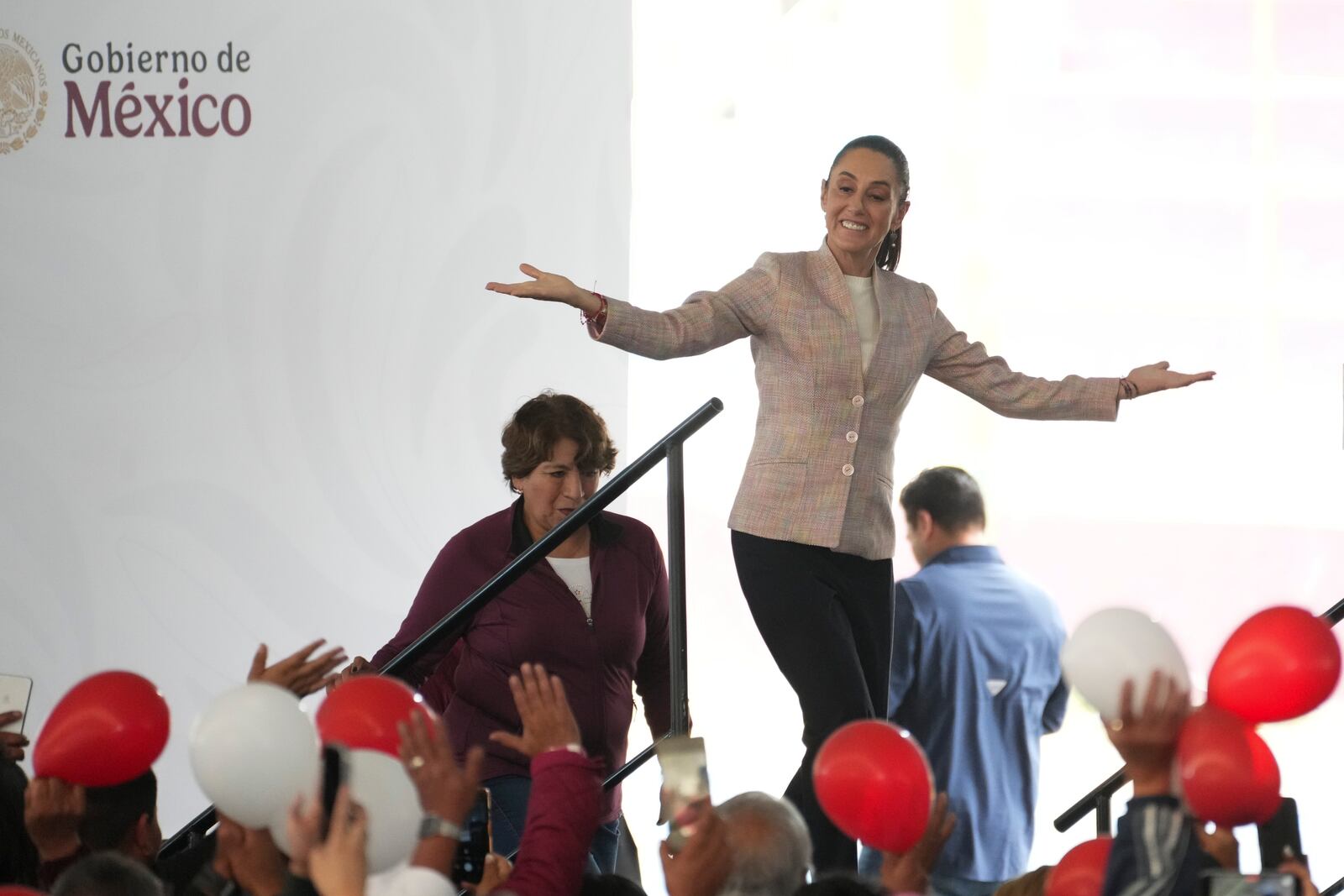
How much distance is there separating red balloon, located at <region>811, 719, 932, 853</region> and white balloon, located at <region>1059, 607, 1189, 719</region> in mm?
202

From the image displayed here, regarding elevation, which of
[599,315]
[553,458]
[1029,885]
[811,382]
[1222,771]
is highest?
[599,315]

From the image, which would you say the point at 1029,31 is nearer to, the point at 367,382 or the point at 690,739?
the point at 367,382

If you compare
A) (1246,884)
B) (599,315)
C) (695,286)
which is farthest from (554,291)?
(695,286)

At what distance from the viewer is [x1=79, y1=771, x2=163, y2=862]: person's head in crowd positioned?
6.71ft

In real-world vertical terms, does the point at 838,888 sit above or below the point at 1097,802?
above

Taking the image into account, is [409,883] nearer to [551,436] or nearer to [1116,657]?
[1116,657]

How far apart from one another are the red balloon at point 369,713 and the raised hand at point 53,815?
342 millimetres

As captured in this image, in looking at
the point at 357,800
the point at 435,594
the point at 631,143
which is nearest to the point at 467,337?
the point at 631,143

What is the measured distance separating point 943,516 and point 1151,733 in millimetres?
1474

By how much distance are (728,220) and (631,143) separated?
30cm

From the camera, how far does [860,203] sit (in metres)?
2.79

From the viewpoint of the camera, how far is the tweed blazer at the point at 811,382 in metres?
2.72

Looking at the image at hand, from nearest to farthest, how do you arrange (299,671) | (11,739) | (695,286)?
1. (299,671)
2. (11,739)
3. (695,286)

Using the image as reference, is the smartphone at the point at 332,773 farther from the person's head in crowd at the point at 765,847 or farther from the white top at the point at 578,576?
the white top at the point at 578,576
